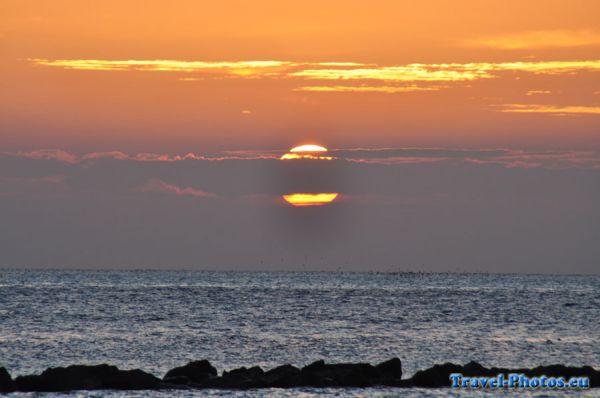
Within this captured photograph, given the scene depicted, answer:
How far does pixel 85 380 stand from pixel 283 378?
7.68m

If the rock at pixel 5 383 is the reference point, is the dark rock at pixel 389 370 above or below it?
above

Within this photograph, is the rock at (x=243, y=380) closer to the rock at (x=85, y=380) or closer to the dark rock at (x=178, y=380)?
the dark rock at (x=178, y=380)

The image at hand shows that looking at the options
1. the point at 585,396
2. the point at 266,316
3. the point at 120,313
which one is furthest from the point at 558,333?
the point at 120,313

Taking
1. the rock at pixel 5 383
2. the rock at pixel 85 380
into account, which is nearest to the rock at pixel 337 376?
the rock at pixel 85 380

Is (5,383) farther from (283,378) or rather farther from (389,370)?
(389,370)

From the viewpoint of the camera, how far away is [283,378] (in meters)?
44.1

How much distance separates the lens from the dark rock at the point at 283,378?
4375cm

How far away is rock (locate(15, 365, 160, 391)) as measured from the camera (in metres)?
42.0

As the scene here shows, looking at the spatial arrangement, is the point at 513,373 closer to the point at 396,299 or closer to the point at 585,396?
the point at 585,396

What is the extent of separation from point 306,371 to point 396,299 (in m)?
79.5

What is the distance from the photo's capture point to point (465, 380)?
44812mm

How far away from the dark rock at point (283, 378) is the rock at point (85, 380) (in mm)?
4390

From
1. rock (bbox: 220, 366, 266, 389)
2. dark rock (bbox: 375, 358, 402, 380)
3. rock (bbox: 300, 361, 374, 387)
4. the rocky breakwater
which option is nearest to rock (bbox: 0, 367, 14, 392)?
the rocky breakwater

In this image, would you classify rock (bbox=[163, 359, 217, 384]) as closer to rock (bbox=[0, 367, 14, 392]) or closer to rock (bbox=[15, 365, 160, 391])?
rock (bbox=[15, 365, 160, 391])
